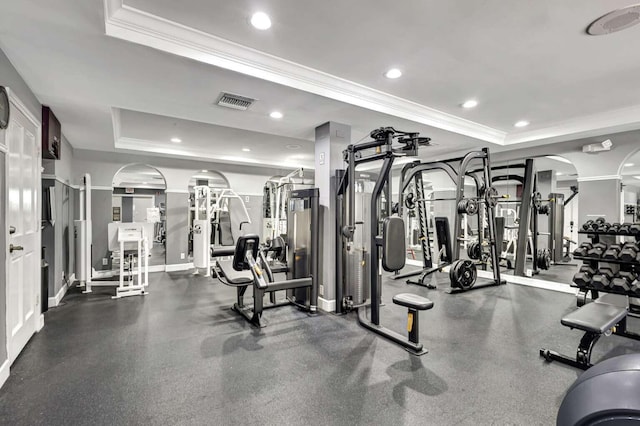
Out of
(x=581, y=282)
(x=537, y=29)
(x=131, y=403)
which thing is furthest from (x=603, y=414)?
(x=581, y=282)

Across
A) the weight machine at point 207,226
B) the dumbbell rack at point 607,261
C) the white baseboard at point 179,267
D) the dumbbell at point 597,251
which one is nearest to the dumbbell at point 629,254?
the dumbbell rack at point 607,261

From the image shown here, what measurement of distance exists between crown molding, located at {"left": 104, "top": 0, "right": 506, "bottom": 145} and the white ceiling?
17 millimetres

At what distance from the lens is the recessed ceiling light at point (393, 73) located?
3139mm

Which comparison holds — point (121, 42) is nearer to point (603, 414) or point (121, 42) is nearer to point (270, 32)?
point (270, 32)

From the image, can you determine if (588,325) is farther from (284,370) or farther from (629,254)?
(284,370)

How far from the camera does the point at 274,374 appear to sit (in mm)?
2514

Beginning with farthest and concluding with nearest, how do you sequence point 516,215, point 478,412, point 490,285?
point 516,215
point 490,285
point 478,412

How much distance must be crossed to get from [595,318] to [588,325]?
0.19m

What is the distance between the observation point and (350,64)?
9.88 ft

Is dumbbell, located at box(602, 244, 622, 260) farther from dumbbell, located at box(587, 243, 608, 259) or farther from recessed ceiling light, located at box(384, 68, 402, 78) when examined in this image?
recessed ceiling light, located at box(384, 68, 402, 78)

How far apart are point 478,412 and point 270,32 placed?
319cm

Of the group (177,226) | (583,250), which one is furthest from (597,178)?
(177,226)

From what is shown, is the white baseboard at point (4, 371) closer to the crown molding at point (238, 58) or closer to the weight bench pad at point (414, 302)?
the crown molding at point (238, 58)

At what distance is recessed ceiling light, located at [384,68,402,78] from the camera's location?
3.14 meters
